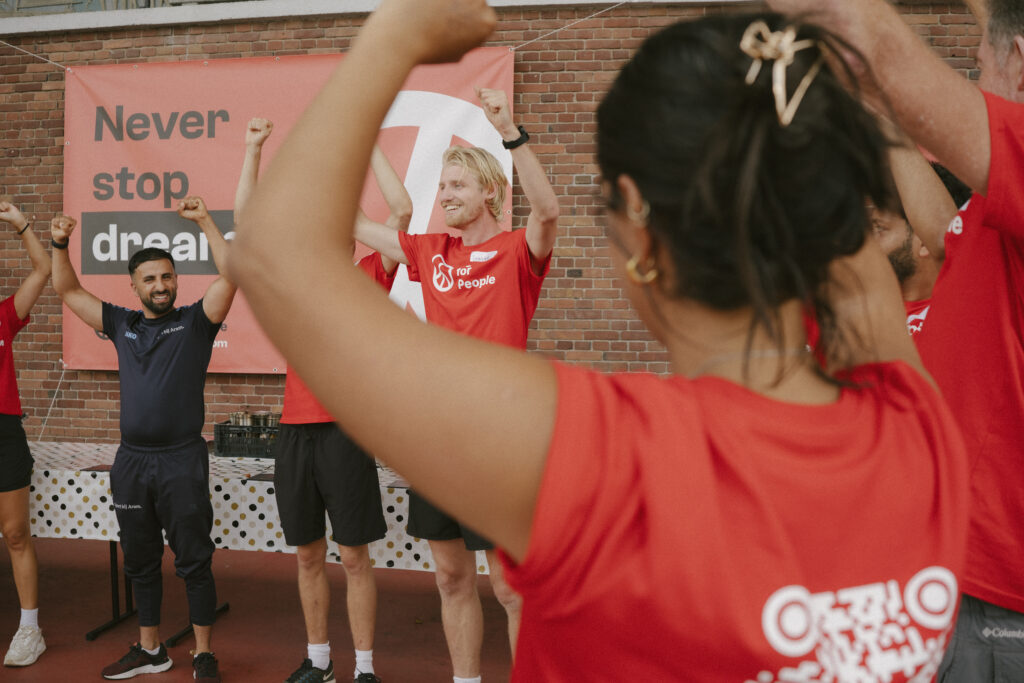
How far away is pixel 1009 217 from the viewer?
0.88 m

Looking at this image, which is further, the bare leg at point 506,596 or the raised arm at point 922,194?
the bare leg at point 506,596

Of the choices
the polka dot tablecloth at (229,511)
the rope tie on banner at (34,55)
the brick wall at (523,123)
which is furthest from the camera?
the rope tie on banner at (34,55)

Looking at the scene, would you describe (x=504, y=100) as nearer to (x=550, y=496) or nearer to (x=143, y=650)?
(x=550, y=496)

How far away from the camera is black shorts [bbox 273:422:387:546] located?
300 cm

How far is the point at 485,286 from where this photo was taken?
8.76ft

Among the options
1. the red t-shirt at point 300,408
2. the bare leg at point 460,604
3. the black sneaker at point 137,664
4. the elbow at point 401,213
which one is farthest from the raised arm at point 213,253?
the black sneaker at point 137,664

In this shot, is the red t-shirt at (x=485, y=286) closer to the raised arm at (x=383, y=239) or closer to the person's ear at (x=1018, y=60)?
the raised arm at (x=383, y=239)

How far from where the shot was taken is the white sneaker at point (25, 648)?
317 centimetres

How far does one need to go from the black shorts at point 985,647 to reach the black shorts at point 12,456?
11.9ft

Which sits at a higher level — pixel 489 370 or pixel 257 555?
pixel 489 370

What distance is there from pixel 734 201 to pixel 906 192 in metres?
0.99

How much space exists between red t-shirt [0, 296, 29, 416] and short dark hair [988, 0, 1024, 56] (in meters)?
3.70

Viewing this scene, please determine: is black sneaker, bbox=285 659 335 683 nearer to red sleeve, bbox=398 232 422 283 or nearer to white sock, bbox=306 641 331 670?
white sock, bbox=306 641 331 670

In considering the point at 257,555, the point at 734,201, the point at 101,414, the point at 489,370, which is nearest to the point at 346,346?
the point at 489,370
